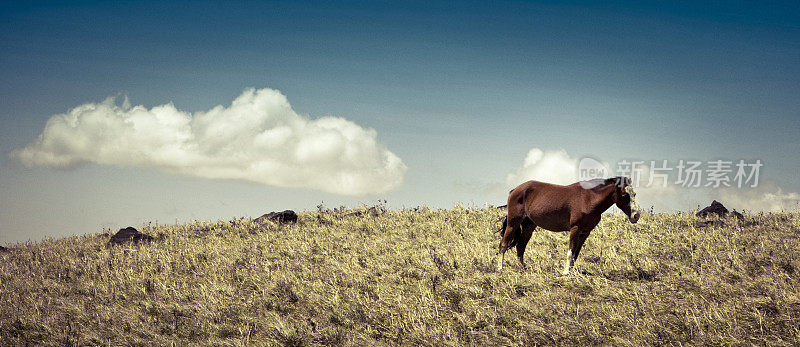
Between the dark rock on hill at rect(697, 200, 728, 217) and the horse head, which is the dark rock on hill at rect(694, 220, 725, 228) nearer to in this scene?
the dark rock on hill at rect(697, 200, 728, 217)

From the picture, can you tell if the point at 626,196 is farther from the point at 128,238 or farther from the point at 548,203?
the point at 128,238

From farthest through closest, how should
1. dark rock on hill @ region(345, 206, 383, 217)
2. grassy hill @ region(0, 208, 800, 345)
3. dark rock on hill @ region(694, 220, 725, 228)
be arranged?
dark rock on hill @ region(345, 206, 383, 217) → dark rock on hill @ region(694, 220, 725, 228) → grassy hill @ region(0, 208, 800, 345)

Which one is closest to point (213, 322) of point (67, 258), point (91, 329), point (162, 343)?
point (162, 343)

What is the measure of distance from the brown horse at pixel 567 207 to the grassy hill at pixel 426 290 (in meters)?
0.69

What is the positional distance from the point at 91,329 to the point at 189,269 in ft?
13.2

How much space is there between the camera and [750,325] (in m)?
6.75

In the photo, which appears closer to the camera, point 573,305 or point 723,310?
point 723,310

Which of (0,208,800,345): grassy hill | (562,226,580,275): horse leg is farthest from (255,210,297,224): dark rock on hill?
(562,226,580,275): horse leg

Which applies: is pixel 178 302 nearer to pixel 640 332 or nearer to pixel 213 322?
pixel 213 322

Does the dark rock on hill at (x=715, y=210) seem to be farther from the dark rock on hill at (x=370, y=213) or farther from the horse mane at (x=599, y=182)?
the dark rock on hill at (x=370, y=213)

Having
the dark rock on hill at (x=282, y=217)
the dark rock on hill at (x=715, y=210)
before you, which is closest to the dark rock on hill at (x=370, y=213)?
the dark rock on hill at (x=282, y=217)

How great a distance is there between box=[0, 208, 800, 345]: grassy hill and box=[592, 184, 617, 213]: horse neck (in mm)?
1349

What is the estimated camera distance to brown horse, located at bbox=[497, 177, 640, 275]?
9508mm

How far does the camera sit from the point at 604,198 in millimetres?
9508
